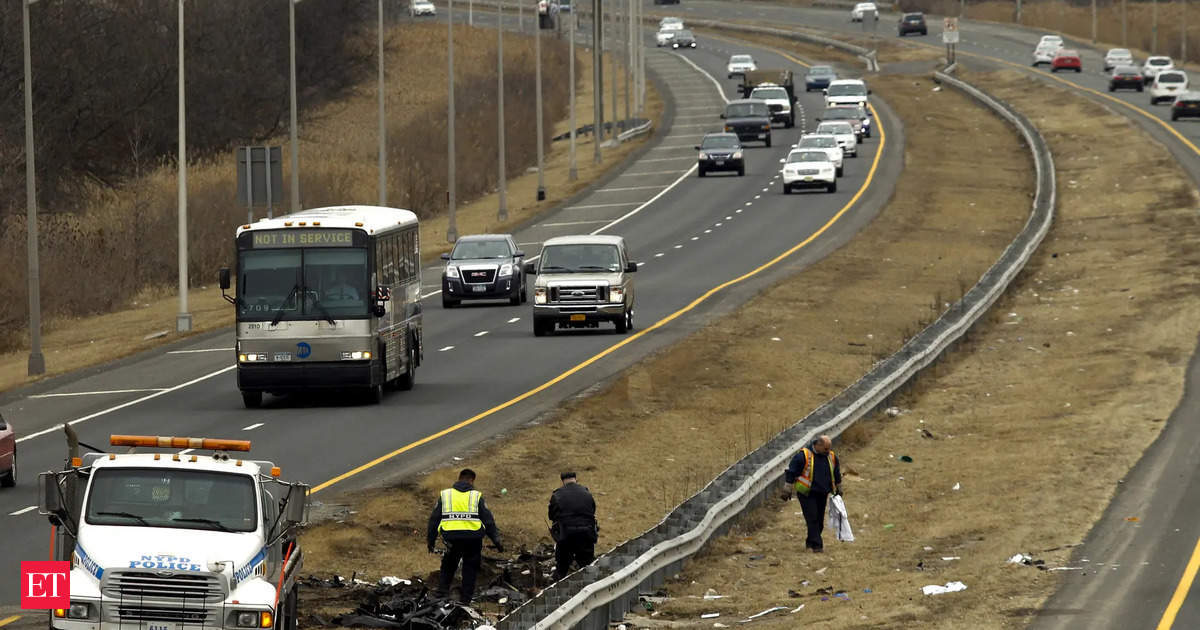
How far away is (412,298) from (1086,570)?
55.8 ft

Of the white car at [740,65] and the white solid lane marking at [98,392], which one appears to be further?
the white car at [740,65]

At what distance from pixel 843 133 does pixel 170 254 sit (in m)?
32.4

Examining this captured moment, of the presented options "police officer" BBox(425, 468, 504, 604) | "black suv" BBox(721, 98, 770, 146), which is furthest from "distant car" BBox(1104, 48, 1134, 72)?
"police officer" BBox(425, 468, 504, 604)

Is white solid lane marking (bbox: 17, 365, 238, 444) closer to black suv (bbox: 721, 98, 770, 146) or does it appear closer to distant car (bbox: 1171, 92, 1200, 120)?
black suv (bbox: 721, 98, 770, 146)

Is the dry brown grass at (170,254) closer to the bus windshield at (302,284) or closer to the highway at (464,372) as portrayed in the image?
the highway at (464,372)

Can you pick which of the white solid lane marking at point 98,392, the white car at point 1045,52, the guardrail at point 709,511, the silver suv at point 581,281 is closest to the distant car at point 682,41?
the white car at point 1045,52

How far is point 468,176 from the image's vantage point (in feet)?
283

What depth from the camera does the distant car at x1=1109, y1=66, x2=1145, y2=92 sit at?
10612cm

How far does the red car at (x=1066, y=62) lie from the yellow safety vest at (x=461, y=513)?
10704 centimetres

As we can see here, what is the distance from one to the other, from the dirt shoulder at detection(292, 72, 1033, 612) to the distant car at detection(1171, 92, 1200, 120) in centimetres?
2532

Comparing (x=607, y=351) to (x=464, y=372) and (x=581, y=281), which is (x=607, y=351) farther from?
(x=464, y=372)

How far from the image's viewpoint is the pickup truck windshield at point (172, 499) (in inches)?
568

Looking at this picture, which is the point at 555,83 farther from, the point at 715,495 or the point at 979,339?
the point at 715,495

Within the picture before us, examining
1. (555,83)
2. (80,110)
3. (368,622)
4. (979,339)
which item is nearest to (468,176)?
(80,110)
